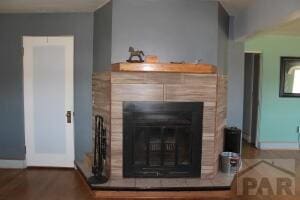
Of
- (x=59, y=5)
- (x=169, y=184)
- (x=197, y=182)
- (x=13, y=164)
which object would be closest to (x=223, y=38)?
(x=197, y=182)

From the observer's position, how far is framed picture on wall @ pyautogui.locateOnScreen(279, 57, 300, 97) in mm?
5801

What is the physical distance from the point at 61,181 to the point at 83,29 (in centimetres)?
225

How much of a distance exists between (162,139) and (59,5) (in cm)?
231

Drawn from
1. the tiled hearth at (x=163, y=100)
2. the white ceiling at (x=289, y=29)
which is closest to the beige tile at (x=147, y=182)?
the tiled hearth at (x=163, y=100)

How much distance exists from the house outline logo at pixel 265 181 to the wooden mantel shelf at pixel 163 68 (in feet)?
5.13

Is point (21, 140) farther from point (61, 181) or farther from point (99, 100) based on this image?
point (99, 100)

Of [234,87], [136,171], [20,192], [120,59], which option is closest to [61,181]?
[20,192]

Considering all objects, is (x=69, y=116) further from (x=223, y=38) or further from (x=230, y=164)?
(x=223, y=38)

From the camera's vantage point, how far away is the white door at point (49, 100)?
4465 mm

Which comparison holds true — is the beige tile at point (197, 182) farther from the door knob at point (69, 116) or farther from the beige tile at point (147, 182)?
the door knob at point (69, 116)

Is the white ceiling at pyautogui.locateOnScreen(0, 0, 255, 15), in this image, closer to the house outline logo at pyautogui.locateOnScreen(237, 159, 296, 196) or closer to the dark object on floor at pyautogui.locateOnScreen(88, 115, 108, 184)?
the dark object on floor at pyautogui.locateOnScreen(88, 115, 108, 184)

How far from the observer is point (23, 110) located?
15.0 feet

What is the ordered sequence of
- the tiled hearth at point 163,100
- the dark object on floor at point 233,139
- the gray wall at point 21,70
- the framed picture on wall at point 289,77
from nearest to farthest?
the tiled hearth at point 163,100 < the dark object on floor at point 233,139 < the gray wall at point 21,70 < the framed picture on wall at point 289,77

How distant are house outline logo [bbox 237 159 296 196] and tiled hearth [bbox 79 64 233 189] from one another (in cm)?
30
